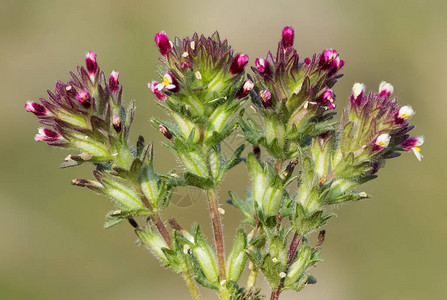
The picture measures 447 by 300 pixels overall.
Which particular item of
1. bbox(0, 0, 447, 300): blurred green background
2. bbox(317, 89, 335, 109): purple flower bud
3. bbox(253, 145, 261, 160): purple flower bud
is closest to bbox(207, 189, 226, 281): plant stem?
bbox(253, 145, 261, 160): purple flower bud

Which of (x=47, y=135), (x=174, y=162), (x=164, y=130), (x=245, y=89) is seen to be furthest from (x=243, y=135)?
(x=174, y=162)

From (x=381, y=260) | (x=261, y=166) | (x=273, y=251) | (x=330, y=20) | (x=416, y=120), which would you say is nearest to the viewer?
(x=273, y=251)

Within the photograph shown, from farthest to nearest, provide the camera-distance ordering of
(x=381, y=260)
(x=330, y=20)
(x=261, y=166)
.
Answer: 1. (x=330, y=20)
2. (x=381, y=260)
3. (x=261, y=166)

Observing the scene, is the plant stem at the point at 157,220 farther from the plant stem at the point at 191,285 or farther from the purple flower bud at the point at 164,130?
the purple flower bud at the point at 164,130

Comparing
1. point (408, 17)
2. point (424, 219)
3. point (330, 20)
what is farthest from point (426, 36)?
point (424, 219)

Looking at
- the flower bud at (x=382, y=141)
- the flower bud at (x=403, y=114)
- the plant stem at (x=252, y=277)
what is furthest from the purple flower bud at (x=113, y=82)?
the flower bud at (x=403, y=114)

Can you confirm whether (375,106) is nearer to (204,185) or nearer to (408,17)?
(204,185)
